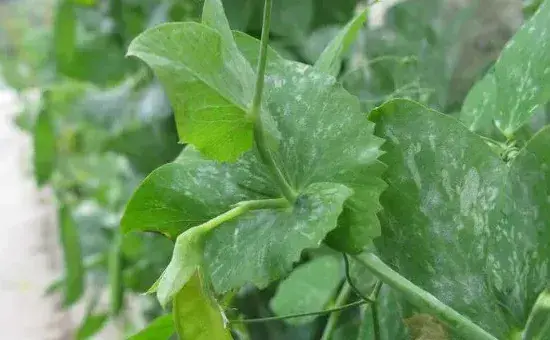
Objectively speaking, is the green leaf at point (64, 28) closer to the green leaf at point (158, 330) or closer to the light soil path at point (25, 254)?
the light soil path at point (25, 254)

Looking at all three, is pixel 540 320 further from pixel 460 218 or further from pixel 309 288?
pixel 309 288

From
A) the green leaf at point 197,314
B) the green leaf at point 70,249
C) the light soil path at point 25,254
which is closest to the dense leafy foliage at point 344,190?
the green leaf at point 197,314

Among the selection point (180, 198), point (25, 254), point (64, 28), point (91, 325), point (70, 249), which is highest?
point (180, 198)

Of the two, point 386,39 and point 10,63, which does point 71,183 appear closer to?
point 10,63

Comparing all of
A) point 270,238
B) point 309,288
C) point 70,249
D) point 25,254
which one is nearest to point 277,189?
point 270,238

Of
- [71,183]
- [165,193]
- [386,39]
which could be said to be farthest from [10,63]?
[165,193]
